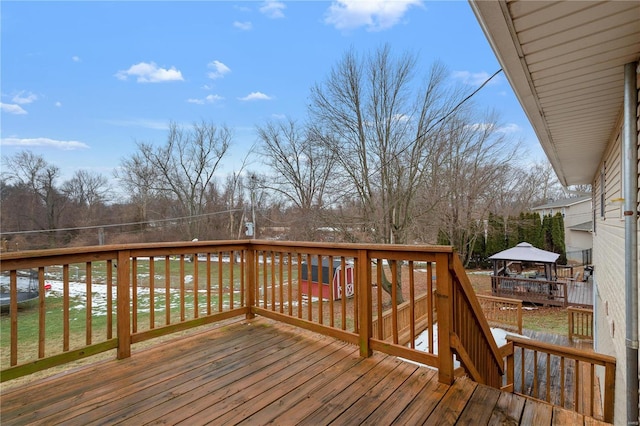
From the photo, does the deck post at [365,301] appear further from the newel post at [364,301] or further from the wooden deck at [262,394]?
the wooden deck at [262,394]

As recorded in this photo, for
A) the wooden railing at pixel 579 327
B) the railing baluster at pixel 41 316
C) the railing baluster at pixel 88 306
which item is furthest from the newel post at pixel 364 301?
the wooden railing at pixel 579 327

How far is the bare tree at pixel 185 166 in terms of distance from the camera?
65.2ft

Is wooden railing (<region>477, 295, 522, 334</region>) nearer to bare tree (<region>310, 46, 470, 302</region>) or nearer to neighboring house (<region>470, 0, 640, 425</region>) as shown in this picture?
bare tree (<region>310, 46, 470, 302</region>)

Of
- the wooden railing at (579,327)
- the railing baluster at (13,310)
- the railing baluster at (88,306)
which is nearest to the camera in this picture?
the railing baluster at (13,310)

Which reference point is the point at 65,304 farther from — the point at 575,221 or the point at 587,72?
the point at 575,221

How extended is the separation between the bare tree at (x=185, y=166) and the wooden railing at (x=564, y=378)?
18.9 metres

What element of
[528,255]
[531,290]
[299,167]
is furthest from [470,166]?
[299,167]

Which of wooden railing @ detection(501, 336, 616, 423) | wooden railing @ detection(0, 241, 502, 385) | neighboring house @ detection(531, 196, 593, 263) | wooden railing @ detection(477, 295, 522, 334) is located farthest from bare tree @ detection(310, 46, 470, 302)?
neighboring house @ detection(531, 196, 593, 263)

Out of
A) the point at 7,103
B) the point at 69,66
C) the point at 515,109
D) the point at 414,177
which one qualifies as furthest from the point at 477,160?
the point at 7,103

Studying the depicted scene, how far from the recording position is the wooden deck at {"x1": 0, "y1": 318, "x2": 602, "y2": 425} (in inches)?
68.6

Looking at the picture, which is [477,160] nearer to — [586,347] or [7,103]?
[586,347]

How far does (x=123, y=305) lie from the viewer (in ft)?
8.25

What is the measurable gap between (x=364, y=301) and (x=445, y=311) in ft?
2.17

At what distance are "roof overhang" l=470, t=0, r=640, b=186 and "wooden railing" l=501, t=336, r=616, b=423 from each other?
89.1 inches
